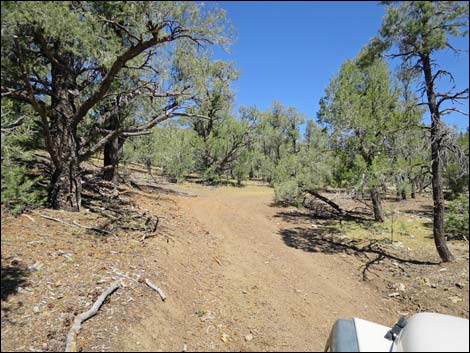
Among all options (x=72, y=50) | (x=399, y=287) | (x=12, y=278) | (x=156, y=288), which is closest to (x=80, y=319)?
(x=12, y=278)

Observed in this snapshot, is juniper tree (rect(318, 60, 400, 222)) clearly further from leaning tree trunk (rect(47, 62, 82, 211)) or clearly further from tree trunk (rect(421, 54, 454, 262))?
leaning tree trunk (rect(47, 62, 82, 211))

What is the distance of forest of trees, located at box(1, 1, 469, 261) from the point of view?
418 centimetres

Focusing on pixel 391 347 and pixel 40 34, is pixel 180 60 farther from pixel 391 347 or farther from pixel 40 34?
pixel 391 347

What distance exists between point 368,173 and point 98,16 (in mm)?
7528

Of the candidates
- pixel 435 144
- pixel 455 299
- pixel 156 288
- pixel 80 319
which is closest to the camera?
pixel 80 319

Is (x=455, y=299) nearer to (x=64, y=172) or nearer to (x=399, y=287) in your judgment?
(x=399, y=287)

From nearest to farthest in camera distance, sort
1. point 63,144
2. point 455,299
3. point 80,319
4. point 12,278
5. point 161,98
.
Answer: point 80,319 < point 12,278 < point 455,299 < point 63,144 < point 161,98

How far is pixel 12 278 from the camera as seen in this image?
3.20 m

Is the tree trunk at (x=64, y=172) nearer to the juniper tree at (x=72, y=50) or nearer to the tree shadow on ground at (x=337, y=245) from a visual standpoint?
the juniper tree at (x=72, y=50)

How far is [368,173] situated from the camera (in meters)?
7.96

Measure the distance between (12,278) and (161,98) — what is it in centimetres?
691

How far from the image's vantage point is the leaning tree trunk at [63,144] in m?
6.07

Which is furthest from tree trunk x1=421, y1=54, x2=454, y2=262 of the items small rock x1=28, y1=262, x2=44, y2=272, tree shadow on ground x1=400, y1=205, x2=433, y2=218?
small rock x1=28, y1=262, x2=44, y2=272

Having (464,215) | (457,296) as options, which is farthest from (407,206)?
(457,296)
